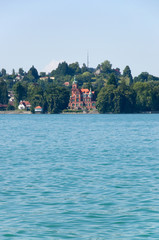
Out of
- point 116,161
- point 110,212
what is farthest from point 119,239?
point 116,161

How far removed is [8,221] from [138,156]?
25.6m

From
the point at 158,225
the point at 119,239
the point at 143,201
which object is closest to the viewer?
the point at 119,239

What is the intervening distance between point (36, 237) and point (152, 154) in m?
28.9

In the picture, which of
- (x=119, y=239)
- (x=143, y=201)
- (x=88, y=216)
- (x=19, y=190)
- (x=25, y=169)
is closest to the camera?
(x=119, y=239)

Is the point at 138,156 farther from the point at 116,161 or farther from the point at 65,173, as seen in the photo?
the point at 65,173

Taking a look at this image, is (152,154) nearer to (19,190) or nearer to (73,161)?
(73,161)

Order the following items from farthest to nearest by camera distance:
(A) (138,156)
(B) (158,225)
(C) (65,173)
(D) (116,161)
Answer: (A) (138,156) → (D) (116,161) → (C) (65,173) → (B) (158,225)

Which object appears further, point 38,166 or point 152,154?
point 152,154

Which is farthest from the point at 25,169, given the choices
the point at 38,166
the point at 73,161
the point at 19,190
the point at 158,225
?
the point at 158,225

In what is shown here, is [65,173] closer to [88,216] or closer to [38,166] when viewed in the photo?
[38,166]

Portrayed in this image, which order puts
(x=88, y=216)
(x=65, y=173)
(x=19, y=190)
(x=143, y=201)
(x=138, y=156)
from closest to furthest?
(x=88, y=216)
(x=143, y=201)
(x=19, y=190)
(x=65, y=173)
(x=138, y=156)

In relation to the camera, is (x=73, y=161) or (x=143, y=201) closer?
(x=143, y=201)

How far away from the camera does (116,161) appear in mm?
39094

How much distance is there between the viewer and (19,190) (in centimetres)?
2481
